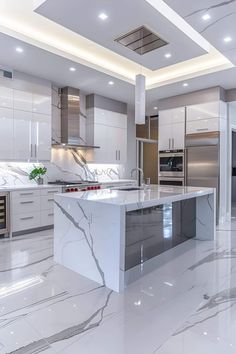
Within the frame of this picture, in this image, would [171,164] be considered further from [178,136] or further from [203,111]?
[203,111]

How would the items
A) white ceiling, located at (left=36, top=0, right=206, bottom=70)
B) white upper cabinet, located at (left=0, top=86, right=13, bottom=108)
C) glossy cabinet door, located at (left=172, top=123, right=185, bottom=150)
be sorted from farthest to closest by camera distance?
glossy cabinet door, located at (left=172, top=123, right=185, bottom=150), white upper cabinet, located at (left=0, top=86, right=13, bottom=108), white ceiling, located at (left=36, top=0, right=206, bottom=70)

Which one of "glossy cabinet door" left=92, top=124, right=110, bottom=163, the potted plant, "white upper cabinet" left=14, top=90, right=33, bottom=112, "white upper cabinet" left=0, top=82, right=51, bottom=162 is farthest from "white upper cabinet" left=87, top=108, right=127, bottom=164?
"white upper cabinet" left=14, top=90, right=33, bottom=112

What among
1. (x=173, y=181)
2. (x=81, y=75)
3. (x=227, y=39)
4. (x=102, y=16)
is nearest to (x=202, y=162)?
(x=173, y=181)

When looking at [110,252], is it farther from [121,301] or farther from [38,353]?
[38,353]

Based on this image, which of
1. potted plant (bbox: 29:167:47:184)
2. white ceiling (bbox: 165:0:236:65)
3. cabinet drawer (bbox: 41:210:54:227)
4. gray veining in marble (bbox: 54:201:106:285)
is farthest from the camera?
potted plant (bbox: 29:167:47:184)

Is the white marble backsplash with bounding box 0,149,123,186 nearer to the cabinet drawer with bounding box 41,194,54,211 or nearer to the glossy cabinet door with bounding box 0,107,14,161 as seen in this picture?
the glossy cabinet door with bounding box 0,107,14,161

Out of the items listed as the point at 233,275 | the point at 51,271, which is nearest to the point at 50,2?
the point at 51,271

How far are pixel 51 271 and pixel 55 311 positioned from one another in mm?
866

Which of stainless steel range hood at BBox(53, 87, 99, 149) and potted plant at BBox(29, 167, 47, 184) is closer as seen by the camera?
potted plant at BBox(29, 167, 47, 184)

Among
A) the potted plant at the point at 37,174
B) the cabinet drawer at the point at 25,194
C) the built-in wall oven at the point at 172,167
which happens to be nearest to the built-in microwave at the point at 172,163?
the built-in wall oven at the point at 172,167

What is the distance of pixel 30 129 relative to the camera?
15.8ft

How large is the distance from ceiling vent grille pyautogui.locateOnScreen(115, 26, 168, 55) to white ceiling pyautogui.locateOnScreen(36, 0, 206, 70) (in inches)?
3.0

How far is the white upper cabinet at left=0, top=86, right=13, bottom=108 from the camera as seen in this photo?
4.40m

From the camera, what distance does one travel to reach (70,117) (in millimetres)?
5477
